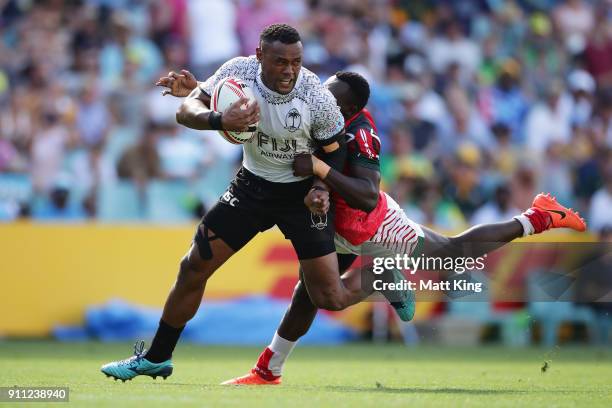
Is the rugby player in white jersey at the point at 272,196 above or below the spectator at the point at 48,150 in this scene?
below

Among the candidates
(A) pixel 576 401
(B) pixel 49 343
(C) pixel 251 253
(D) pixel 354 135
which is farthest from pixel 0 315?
(A) pixel 576 401

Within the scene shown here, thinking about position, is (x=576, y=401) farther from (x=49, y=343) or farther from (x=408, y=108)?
(x=408, y=108)

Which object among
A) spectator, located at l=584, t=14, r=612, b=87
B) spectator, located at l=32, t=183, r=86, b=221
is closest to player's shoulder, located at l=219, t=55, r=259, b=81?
spectator, located at l=32, t=183, r=86, b=221

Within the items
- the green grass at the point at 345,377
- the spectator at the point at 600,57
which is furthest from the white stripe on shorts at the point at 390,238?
the spectator at the point at 600,57

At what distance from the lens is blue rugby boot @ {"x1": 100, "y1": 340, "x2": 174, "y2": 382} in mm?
8453

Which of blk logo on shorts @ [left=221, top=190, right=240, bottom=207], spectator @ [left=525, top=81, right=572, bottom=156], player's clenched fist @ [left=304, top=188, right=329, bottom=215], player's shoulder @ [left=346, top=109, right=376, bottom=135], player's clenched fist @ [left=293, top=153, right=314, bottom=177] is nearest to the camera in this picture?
player's clenched fist @ [left=304, top=188, right=329, bottom=215]

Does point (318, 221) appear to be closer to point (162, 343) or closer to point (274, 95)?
point (274, 95)

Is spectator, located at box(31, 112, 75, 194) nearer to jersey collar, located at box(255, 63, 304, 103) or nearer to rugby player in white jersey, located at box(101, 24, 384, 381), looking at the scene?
rugby player in white jersey, located at box(101, 24, 384, 381)

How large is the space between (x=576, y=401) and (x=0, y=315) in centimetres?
861

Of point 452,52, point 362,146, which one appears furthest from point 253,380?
point 452,52

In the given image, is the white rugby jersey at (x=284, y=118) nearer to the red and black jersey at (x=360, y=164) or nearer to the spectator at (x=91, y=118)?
the red and black jersey at (x=360, y=164)

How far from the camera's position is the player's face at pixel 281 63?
311 inches

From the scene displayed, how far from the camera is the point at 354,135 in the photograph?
8641mm

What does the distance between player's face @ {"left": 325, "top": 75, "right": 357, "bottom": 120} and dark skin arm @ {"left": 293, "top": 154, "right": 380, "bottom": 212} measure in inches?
18.9
